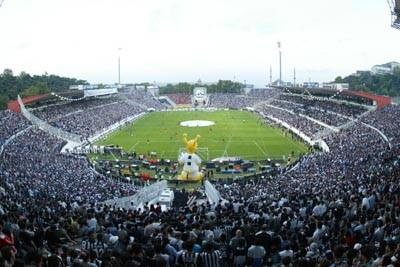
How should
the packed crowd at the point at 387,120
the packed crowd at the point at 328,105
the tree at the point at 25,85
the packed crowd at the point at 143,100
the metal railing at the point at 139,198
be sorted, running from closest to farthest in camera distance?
the metal railing at the point at 139,198
the packed crowd at the point at 387,120
the packed crowd at the point at 328,105
the tree at the point at 25,85
the packed crowd at the point at 143,100

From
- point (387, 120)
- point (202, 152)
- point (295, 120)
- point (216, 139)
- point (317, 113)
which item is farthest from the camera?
point (295, 120)

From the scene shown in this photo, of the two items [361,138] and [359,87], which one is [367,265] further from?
[359,87]

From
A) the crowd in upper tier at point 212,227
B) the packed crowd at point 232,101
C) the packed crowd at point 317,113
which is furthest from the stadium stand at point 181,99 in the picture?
the crowd in upper tier at point 212,227

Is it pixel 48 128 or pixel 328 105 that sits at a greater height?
pixel 328 105

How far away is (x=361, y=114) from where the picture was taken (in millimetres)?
Result: 61062

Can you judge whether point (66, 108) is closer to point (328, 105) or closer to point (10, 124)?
point (10, 124)

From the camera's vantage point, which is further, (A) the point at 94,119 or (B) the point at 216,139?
(A) the point at 94,119

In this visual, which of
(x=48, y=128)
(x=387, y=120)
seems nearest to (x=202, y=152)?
(x=48, y=128)

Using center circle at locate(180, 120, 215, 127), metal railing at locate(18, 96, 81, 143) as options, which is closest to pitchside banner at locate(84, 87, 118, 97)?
center circle at locate(180, 120, 215, 127)

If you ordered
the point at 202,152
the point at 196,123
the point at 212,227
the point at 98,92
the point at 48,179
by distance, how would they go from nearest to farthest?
the point at 212,227 → the point at 48,179 → the point at 202,152 → the point at 196,123 → the point at 98,92

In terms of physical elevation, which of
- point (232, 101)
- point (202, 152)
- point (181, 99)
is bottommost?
point (202, 152)

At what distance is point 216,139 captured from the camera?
226 ft

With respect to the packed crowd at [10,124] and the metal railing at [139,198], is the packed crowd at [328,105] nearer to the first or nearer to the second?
the metal railing at [139,198]

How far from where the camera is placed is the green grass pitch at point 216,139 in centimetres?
5731
